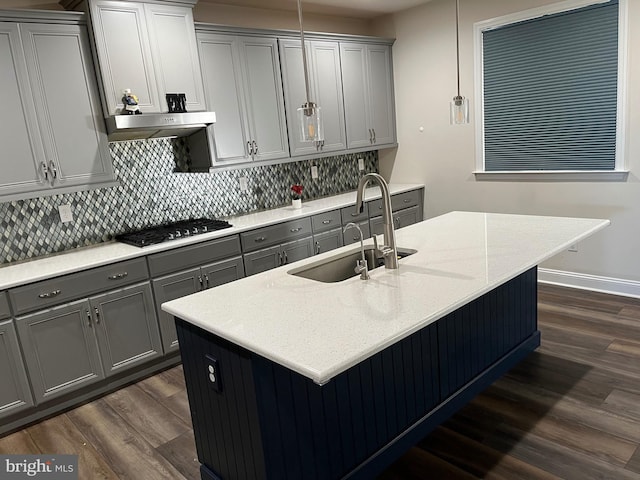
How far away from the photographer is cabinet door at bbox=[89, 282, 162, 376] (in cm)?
307

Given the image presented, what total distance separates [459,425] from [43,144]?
2.92 metres

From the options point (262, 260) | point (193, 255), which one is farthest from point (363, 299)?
point (262, 260)

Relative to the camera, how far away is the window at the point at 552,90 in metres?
Answer: 3.83

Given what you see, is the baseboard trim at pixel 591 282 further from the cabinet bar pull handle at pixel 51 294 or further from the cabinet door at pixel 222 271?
the cabinet bar pull handle at pixel 51 294

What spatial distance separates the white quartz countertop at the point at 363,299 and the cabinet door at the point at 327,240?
1.59 m

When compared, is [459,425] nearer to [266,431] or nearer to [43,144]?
[266,431]

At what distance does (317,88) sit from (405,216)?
1.56 m

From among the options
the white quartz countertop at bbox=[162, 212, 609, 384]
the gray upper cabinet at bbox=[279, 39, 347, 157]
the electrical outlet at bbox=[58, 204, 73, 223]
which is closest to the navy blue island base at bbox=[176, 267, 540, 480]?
the white quartz countertop at bbox=[162, 212, 609, 384]

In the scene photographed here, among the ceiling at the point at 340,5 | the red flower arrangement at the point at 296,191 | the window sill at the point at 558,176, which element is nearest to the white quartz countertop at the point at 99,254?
the red flower arrangement at the point at 296,191

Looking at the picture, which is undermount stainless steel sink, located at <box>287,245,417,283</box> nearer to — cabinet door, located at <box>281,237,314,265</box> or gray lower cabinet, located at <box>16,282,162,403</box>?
gray lower cabinet, located at <box>16,282,162,403</box>

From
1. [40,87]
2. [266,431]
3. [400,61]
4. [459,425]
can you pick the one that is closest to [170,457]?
[266,431]

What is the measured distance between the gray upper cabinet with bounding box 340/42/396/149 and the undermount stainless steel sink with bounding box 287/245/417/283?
8.31ft

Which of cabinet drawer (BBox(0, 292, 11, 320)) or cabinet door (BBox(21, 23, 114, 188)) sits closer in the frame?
cabinet drawer (BBox(0, 292, 11, 320))

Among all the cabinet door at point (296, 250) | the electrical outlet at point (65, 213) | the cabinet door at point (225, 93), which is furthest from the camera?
the cabinet door at point (296, 250)
